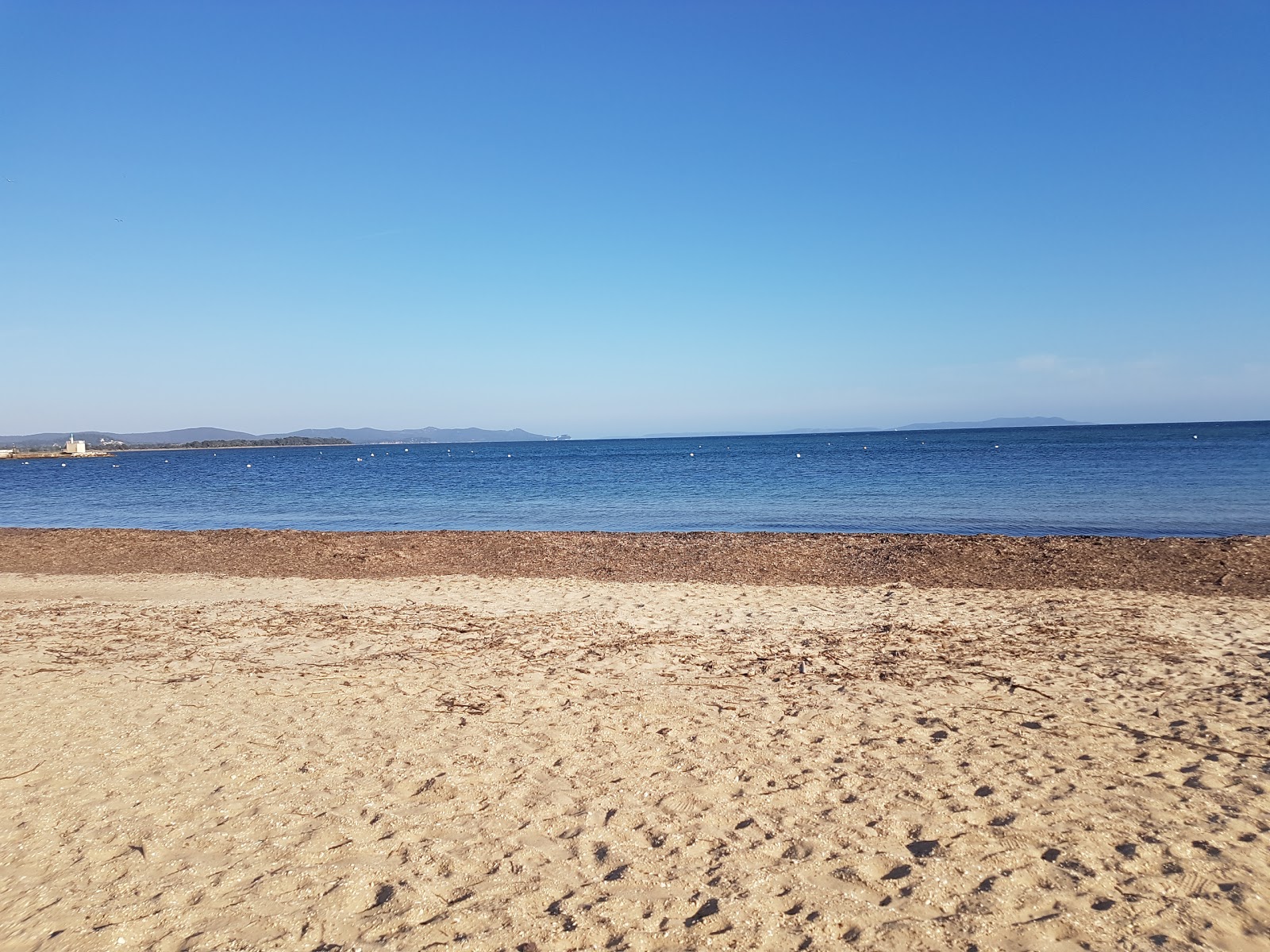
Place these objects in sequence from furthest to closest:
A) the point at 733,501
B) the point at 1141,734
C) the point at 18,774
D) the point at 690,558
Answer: the point at 733,501
the point at 690,558
the point at 1141,734
the point at 18,774

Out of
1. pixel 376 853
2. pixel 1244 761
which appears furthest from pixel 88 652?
pixel 1244 761

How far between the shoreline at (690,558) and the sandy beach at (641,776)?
6.16ft

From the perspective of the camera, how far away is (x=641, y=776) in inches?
209

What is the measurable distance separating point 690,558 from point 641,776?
1020 cm

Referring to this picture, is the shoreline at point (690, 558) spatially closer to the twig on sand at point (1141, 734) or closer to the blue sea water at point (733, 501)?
the blue sea water at point (733, 501)

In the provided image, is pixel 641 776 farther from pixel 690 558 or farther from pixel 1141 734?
pixel 690 558

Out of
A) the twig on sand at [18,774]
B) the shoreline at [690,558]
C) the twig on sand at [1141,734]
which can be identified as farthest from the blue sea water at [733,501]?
the twig on sand at [18,774]

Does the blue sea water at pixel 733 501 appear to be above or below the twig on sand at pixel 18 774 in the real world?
below

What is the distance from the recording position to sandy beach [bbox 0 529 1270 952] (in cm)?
373

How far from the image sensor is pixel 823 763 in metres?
5.46

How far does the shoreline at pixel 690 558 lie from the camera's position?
12.8 meters

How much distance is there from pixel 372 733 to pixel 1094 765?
16.8ft

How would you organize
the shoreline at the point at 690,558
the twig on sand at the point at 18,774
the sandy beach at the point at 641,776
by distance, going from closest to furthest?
the sandy beach at the point at 641,776, the twig on sand at the point at 18,774, the shoreline at the point at 690,558

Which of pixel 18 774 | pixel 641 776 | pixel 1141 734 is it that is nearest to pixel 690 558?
pixel 1141 734
